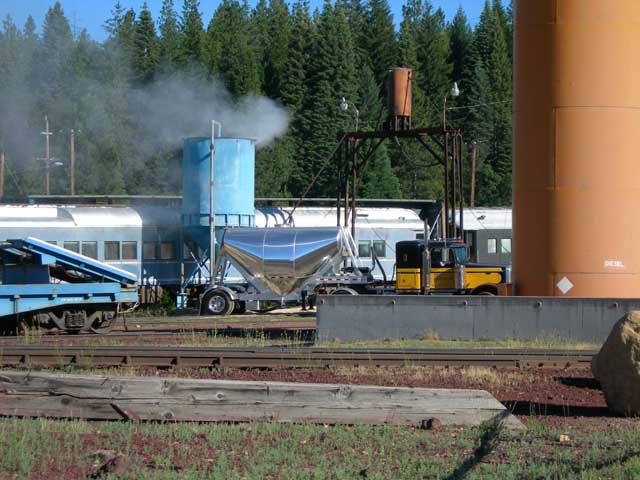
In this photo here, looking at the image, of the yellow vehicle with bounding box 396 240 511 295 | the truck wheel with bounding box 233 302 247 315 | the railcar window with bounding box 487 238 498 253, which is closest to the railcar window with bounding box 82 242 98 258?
the truck wheel with bounding box 233 302 247 315

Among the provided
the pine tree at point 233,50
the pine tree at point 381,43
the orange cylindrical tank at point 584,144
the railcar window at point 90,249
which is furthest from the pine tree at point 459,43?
the orange cylindrical tank at point 584,144

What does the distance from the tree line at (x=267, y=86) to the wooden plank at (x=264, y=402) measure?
43.7m

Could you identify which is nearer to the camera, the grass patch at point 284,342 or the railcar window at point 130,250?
the grass patch at point 284,342

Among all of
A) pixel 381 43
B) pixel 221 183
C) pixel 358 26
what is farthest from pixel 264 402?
pixel 358 26

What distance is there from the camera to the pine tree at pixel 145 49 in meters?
79.4

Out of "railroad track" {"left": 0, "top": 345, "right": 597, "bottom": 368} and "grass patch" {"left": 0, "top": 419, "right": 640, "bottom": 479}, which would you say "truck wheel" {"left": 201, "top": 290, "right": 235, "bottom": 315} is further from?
"grass patch" {"left": 0, "top": 419, "right": 640, "bottom": 479}

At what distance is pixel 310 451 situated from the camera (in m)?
8.44

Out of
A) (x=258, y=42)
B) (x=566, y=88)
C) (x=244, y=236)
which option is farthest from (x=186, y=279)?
(x=258, y=42)

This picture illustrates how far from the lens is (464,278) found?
89.0 ft

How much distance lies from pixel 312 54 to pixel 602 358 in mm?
83304

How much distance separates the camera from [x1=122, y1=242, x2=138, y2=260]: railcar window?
32250 millimetres

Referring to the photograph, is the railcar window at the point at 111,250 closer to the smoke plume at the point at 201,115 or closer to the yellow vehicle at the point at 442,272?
the smoke plume at the point at 201,115

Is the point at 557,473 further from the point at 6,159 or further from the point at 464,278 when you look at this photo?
the point at 6,159

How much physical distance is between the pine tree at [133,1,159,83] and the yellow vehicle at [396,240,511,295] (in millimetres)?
55953
